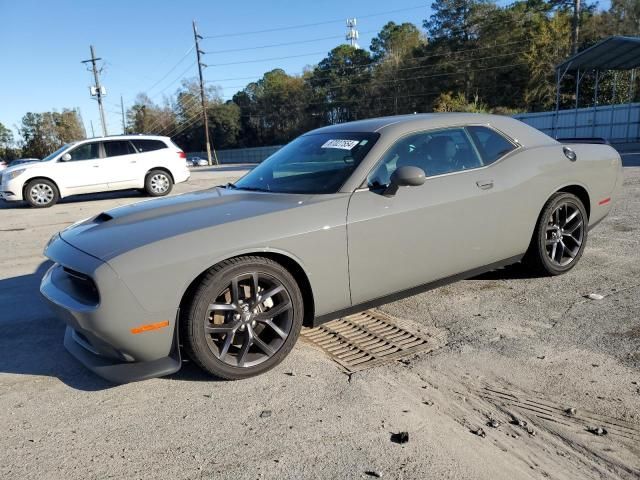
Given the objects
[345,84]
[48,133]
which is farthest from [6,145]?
[345,84]

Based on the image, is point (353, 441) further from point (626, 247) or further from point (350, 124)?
point (626, 247)

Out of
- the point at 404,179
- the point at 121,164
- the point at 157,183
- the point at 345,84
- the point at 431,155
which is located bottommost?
the point at 157,183

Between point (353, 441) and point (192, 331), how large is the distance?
108cm

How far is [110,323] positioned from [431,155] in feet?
8.34

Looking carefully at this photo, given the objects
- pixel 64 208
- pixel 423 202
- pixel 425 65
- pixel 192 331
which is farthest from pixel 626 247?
pixel 425 65

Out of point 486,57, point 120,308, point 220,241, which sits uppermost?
point 486,57

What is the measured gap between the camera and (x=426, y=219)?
3.51 meters

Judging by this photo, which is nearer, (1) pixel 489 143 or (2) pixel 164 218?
(2) pixel 164 218

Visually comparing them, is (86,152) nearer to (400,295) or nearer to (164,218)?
(164,218)

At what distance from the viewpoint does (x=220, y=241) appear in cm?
287

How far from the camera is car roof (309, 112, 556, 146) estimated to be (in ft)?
12.5

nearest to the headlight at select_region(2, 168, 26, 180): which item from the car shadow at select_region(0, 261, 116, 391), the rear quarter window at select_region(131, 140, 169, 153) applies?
the rear quarter window at select_region(131, 140, 169, 153)

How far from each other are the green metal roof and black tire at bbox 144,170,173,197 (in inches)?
702

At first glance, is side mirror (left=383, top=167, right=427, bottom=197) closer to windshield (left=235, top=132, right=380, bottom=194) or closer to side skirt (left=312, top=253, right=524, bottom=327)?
windshield (left=235, top=132, right=380, bottom=194)
